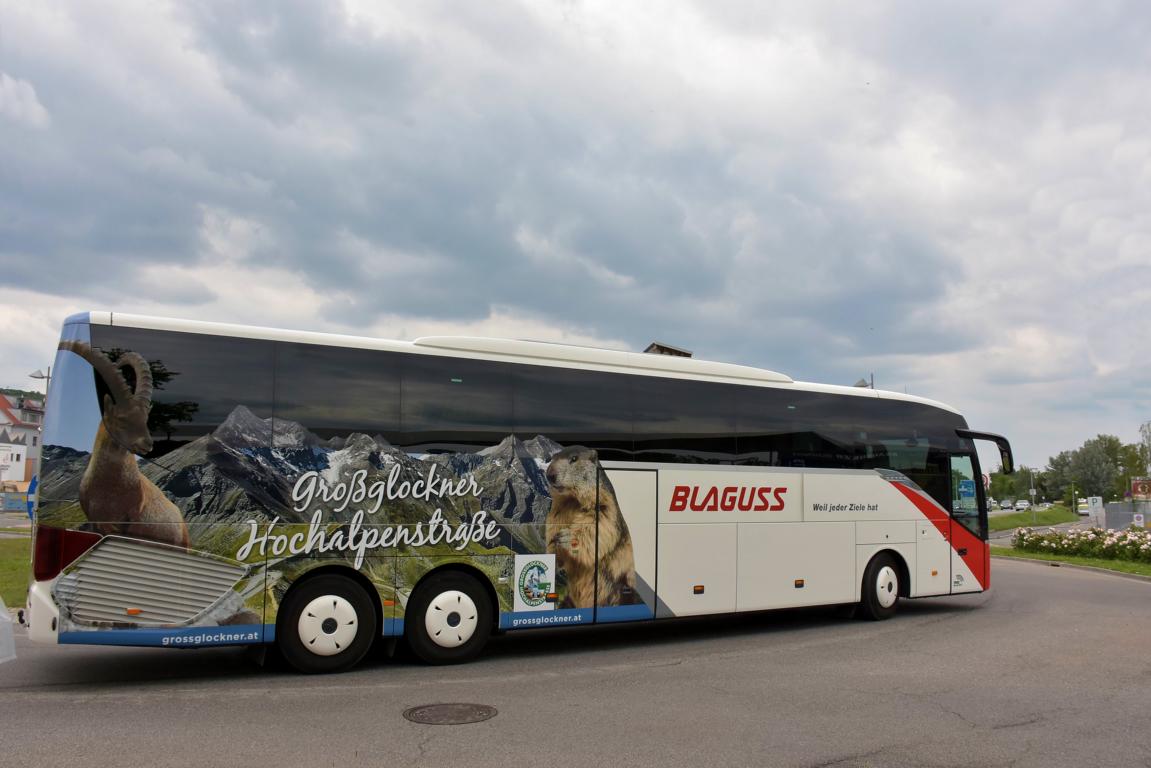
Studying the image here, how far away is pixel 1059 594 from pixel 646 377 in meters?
11.9

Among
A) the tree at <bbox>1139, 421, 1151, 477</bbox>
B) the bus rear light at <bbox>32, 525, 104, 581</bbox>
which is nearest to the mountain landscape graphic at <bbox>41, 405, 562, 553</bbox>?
the bus rear light at <bbox>32, 525, 104, 581</bbox>

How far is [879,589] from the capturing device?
13766 millimetres

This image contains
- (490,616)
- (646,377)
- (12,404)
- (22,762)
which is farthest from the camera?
(12,404)

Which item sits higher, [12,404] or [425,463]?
[12,404]

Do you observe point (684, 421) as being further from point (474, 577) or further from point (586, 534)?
point (474, 577)

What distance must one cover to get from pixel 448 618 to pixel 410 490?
150 cm

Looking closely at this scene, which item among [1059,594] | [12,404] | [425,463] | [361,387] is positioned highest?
[12,404]

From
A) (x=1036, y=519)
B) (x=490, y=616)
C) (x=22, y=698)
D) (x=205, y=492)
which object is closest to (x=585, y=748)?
(x=490, y=616)

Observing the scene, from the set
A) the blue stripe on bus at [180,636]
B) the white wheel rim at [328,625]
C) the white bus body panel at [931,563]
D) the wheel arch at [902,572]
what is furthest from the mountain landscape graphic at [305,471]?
the white bus body panel at [931,563]

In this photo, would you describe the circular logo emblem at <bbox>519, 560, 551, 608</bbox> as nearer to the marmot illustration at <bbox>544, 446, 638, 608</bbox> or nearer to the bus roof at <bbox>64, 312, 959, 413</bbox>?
the marmot illustration at <bbox>544, 446, 638, 608</bbox>

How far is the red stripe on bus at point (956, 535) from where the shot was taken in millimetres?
14312

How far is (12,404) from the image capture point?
376 feet

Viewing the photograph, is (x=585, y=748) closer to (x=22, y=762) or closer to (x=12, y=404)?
(x=22, y=762)

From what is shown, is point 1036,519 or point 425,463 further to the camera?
point 1036,519
